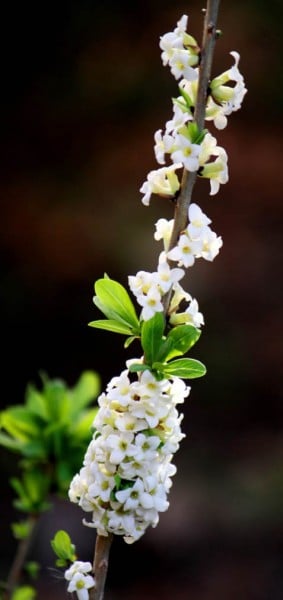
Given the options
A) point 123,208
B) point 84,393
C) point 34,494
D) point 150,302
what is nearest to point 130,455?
point 150,302

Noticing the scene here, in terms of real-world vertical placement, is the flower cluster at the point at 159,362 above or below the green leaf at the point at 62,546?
above

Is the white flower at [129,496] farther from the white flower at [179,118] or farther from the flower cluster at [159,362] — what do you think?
the white flower at [179,118]

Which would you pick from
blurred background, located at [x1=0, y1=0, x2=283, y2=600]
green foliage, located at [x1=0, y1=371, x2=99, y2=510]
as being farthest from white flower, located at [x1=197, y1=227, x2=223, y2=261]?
blurred background, located at [x1=0, y1=0, x2=283, y2=600]

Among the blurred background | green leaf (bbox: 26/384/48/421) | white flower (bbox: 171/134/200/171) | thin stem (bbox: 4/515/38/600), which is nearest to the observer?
white flower (bbox: 171/134/200/171)

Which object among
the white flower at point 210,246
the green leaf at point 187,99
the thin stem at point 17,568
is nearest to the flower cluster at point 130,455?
the white flower at point 210,246

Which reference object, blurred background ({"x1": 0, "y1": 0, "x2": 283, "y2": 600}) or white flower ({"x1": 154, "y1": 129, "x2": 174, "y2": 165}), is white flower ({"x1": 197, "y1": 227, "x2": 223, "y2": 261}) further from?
blurred background ({"x1": 0, "y1": 0, "x2": 283, "y2": 600})

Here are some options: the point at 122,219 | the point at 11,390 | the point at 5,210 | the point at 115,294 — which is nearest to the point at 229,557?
the point at 11,390
